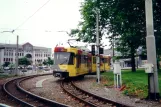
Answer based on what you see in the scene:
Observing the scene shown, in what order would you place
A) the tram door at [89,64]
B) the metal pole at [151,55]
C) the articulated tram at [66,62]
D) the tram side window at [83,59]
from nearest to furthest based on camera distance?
1. the metal pole at [151,55]
2. the articulated tram at [66,62]
3. the tram side window at [83,59]
4. the tram door at [89,64]

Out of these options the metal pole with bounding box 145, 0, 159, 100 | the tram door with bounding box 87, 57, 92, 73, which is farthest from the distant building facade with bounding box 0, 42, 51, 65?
the metal pole with bounding box 145, 0, 159, 100

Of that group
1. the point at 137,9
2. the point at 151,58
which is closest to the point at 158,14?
the point at 137,9

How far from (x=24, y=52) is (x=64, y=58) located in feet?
347

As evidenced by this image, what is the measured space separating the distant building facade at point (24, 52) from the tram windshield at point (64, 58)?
91.6m

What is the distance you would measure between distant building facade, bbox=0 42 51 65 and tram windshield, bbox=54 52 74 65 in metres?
91.6

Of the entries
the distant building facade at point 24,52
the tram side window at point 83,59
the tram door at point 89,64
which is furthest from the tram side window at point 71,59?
the distant building facade at point 24,52

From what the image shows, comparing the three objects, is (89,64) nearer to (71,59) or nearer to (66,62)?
(71,59)

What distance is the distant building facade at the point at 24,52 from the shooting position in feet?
369

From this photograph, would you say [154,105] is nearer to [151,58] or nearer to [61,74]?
[151,58]

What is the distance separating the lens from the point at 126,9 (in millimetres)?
24766

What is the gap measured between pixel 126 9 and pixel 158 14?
371 cm

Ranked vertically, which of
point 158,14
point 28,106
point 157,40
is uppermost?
point 158,14

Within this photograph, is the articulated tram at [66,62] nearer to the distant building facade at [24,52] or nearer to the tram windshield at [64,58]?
the tram windshield at [64,58]

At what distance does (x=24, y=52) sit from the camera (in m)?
123
